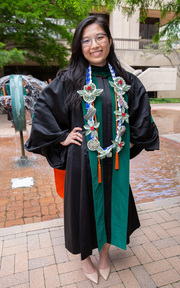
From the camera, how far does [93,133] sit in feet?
6.31

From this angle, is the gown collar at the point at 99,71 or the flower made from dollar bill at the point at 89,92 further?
the gown collar at the point at 99,71

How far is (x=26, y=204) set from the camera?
3.78 metres

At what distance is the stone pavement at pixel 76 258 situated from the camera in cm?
222

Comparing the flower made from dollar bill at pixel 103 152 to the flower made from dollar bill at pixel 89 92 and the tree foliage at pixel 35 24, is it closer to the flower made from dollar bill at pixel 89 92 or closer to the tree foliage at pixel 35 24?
the flower made from dollar bill at pixel 89 92

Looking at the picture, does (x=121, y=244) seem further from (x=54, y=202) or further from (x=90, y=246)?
(x=54, y=202)

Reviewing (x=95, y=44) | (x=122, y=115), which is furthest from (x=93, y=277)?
(x=95, y=44)

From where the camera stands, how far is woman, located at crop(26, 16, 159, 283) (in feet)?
6.31

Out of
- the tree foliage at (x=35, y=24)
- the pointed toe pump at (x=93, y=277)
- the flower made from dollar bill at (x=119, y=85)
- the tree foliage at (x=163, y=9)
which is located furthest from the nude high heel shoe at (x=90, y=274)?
the tree foliage at (x=35, y=24)

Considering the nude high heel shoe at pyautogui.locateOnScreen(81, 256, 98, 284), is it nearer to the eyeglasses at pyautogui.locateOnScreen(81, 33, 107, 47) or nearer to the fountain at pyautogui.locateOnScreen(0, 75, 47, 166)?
the eyeglasses at pyautogui.locateOnScreen(81, 33, 107, 47)

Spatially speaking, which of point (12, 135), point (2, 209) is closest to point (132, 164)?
point (2, 209)

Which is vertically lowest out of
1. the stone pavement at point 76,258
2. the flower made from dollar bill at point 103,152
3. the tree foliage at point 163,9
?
the stone pavement at point 76,258

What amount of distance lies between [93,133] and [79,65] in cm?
58

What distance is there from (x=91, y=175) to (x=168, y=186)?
9.16 feet

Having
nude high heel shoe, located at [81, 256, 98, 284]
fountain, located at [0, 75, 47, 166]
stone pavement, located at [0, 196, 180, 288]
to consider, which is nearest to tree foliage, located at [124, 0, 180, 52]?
fountain, located at [0, 75, 47, 166]
